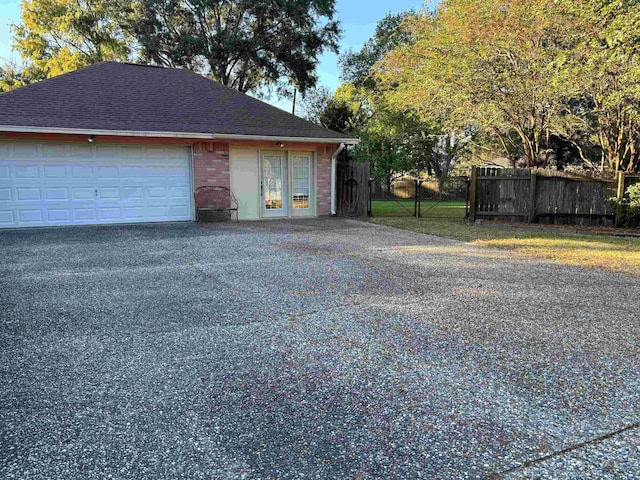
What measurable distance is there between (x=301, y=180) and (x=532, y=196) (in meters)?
6.32

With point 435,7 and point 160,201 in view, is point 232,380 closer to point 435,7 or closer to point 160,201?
point 160,201

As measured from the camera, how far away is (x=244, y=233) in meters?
9.59

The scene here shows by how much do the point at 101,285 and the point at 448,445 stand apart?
4459 millimetres

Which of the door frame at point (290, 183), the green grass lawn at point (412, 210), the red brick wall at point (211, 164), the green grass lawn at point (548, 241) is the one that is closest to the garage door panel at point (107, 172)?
the red brick wall at point (211, 164)

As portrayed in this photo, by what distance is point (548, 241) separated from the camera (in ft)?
28.5

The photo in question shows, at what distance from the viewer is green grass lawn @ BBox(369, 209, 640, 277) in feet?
22.1

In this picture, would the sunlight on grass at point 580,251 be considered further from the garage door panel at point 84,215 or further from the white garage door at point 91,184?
the garage door panel at point 84,215

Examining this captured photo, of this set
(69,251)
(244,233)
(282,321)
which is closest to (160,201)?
(244,233)

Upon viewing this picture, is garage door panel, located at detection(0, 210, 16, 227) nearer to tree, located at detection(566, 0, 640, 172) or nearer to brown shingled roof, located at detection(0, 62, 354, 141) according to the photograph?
brown shingled roof, located at detection(0, 62, 354, 141)

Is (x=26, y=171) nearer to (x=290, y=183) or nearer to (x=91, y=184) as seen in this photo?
(x=91, y=184)

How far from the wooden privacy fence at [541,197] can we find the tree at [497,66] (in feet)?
5.94

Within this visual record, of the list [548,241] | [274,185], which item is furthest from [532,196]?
[274,185]

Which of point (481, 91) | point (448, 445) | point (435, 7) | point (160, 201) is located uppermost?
point (435, 7)

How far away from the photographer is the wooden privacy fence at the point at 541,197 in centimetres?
1047
